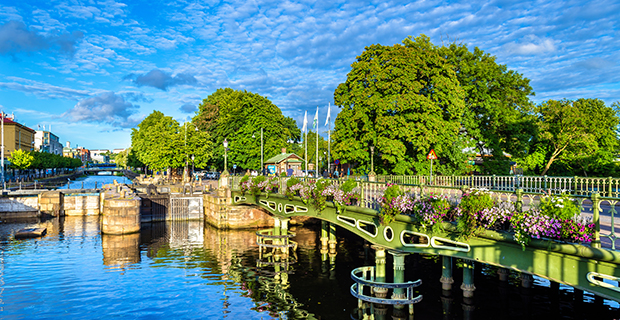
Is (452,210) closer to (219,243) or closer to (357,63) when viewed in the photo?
(219,243)

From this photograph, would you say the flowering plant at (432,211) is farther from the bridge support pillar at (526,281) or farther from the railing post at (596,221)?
the bridge support pillar at (526,281)

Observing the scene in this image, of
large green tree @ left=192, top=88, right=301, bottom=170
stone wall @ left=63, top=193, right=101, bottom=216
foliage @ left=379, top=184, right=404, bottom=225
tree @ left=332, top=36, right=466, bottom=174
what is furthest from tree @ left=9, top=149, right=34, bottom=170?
foliage @ left=379, top=184, right=404, bottom=225

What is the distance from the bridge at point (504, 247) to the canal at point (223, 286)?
1582mm

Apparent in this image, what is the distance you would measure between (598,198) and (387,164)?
26.6m

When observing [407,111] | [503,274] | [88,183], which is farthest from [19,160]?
[503,274]

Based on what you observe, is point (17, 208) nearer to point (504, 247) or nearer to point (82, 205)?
point (82, 205)

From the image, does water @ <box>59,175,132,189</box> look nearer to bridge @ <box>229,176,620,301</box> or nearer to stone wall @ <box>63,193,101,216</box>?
stone wall @ <box>63,193,101,216</box>

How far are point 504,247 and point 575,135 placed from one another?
3781 centimetres

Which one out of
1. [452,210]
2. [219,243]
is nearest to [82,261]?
[219,243]

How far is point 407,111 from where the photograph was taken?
31547 mm

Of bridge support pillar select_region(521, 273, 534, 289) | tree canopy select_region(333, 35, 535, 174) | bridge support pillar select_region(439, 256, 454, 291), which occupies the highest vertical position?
tree canopy select_region(333, 35, 535, 174)

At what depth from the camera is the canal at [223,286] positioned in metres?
14.7

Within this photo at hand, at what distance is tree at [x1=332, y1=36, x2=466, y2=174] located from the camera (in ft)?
101

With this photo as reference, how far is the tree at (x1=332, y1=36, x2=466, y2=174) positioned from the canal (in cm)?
826
